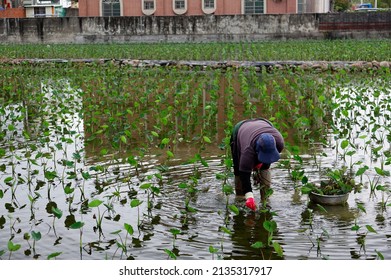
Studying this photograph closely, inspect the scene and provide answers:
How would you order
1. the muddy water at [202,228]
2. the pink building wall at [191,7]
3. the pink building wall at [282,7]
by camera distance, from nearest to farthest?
the muddy water at [202,228] → the pink building wall at [282,7] → the pink building wall at [191,7]

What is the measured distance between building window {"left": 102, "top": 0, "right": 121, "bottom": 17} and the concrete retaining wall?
A: 5.76 m

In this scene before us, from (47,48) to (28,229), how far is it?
19.6 metres

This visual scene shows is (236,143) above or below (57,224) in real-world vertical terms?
above

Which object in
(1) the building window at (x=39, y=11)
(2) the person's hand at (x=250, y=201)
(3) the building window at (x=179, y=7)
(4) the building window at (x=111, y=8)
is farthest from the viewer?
(1) the building window at (x=39, y=11)

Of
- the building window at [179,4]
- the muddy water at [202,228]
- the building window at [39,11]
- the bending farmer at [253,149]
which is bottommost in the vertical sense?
the muddy water at [202,228]

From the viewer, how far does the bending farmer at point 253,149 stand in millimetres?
5719

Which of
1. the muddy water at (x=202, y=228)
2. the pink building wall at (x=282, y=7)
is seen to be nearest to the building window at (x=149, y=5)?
the pink building wall at (x=282, y=7)

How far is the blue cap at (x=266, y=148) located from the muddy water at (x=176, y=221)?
49cm

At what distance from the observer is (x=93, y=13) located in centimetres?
3569

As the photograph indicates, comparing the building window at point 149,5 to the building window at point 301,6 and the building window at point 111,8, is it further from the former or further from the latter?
the building window at point 301,6

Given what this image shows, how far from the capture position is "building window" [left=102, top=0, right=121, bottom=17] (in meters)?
35.4
